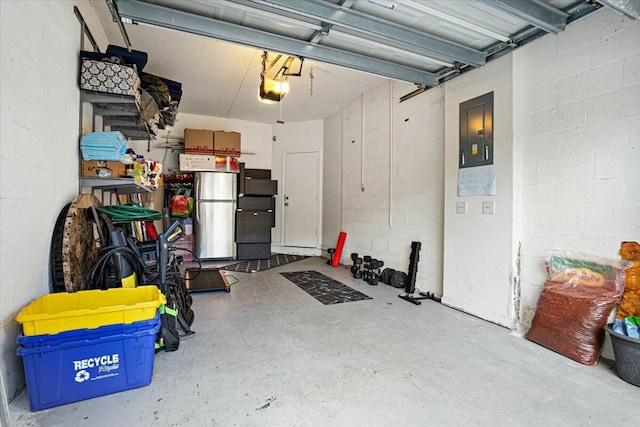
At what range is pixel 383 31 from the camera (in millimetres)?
2283

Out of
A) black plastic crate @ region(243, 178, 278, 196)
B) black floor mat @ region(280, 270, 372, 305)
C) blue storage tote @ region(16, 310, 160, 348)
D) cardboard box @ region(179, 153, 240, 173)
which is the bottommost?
black floor mat @ region(280, 270, 372, 305)

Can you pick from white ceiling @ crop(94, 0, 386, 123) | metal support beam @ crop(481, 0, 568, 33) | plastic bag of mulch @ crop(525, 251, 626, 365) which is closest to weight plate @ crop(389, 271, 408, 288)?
plastic bag of mulch @ crop(525, 251, 626, 365)

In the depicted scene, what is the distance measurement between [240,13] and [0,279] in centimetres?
212

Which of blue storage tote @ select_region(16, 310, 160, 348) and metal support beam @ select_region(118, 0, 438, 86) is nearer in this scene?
blue storage tote @ select_region(16, 310, 160, 348)

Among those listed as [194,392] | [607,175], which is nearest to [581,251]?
[607,175]

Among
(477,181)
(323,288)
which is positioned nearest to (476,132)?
(477,181)

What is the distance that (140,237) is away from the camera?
3811 millimetres

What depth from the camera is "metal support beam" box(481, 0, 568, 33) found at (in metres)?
1.94

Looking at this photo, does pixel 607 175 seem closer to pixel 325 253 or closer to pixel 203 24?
pixel 203 24

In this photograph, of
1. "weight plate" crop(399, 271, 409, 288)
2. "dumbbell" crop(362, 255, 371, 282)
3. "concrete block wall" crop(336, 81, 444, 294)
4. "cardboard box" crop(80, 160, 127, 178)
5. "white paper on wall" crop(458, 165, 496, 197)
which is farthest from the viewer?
"dumbbell" crop(362, 255, 371, 282)

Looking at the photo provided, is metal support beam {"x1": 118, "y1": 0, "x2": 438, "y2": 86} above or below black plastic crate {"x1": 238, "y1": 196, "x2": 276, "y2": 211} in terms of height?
above

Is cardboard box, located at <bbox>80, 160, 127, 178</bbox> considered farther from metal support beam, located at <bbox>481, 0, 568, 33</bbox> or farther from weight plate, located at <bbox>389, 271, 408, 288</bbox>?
weight plate, located at <bbox>389, 271, 408, 288</bbox>

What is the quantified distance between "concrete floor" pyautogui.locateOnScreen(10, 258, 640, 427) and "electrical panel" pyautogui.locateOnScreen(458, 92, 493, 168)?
5.05ft

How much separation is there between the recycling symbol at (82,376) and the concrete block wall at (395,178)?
3263 millimetres
